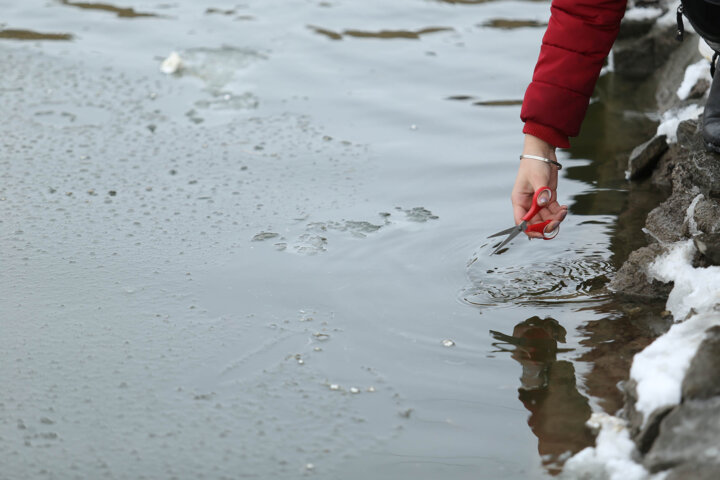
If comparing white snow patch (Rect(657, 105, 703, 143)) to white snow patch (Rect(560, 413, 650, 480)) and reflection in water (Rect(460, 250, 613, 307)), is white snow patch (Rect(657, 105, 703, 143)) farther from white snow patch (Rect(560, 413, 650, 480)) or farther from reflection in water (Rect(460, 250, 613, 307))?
white snow patch (Rect(560, 413, 650, 480))

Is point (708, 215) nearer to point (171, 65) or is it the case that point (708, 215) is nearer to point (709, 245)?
point (709, 245)

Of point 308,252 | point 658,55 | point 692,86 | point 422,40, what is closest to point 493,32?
point 422,40

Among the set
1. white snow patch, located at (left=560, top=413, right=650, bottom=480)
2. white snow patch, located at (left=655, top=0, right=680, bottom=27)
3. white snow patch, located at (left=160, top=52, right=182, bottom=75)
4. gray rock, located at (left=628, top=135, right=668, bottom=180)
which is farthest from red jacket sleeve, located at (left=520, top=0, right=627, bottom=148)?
white snow patch, located at (left=160, top=52, right=182, bottom=75)

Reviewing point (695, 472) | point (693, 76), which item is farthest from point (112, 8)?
point (695, 472)

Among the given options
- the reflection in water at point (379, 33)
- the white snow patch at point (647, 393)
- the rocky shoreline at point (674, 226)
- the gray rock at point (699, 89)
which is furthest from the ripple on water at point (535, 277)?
the reflection in water at point (379, 33)

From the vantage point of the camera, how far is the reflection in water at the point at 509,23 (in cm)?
595

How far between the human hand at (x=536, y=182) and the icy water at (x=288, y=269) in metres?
0.34

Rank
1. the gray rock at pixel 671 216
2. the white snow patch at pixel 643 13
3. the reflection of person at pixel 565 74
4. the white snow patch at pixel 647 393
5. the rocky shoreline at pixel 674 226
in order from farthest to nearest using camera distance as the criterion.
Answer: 1. the white snow patch at pixel 643 13
2. the gray rock at pixel 671 216
3. the reflection of person at pixel 565 74
4. the white snow patch at pixel 647 393
5. the rocky shoreline at pixel 674 226

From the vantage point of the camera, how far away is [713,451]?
1.90m

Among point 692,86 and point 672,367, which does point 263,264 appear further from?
point 692,86

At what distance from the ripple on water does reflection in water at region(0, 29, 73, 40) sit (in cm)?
355

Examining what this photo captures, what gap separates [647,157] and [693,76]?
22.7 inches

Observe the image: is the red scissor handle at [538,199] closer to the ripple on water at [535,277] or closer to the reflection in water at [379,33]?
the ripple on water at [535,277]

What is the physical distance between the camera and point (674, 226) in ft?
10.6
